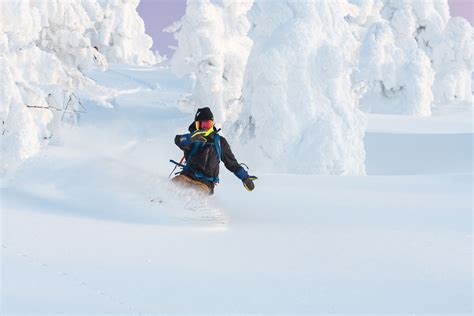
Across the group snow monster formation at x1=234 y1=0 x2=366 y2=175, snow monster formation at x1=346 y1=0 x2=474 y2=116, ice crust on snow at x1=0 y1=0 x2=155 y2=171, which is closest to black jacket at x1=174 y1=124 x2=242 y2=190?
ice crust on snow at x1=0 y1=0 x2=155 y2=171

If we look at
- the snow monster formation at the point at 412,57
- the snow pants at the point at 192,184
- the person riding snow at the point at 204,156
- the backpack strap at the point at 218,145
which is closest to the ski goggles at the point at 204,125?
the person riding snow at the point at 204,156

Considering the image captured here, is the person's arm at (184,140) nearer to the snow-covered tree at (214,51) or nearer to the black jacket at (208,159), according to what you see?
the black jacket at (208,159)

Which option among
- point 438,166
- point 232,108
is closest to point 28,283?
point 438,166

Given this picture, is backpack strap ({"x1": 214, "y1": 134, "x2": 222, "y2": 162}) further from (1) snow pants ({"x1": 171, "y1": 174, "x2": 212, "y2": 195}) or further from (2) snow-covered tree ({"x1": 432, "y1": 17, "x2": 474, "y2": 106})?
(2) snow-covered tree ({"x1": 432, "y1": 17, "x2": 474, "y2": 106})

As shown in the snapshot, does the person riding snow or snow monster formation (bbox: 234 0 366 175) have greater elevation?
snow monster formation (bbox: 234 0 366 175)

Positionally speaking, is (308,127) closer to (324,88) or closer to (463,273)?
(324,88)

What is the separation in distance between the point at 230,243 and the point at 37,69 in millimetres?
10865

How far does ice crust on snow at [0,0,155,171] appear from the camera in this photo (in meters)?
8.86

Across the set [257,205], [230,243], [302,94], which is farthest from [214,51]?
[230,243]

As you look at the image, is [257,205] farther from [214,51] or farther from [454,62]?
[454,62]

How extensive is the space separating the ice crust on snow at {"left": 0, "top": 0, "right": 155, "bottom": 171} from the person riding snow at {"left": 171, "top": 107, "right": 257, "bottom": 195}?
3.15 metres

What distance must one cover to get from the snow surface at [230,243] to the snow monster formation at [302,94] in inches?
313

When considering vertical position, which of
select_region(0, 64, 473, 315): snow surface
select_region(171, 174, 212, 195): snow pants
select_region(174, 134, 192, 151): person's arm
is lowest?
select_region(0, 64, 473, 315): snow surface

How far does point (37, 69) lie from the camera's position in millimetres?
14289
